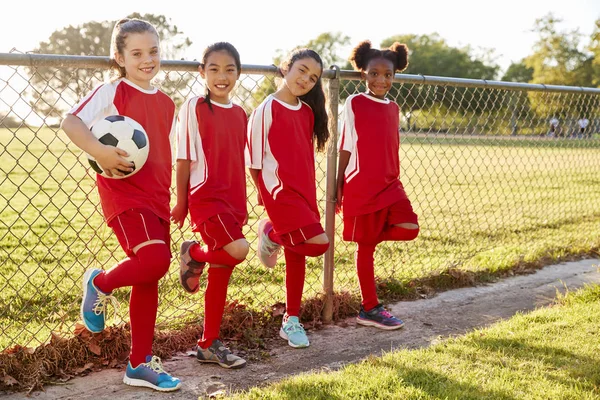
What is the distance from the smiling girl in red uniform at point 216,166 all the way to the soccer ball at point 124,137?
401 millimetres

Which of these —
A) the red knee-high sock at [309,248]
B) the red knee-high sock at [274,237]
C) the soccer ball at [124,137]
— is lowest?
the red knee-high sock at [309,248]

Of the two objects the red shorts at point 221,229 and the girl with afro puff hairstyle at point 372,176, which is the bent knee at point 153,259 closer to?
the red shorts at point 221,229

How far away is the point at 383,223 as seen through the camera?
4.18m

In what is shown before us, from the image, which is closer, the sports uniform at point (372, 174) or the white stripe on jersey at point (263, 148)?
the white stripe on jersey at point (263, 148)

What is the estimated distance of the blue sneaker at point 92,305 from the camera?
3.09m

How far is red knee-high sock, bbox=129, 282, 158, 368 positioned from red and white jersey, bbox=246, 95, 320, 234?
89 centimetres

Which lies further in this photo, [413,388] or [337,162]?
[337,162]

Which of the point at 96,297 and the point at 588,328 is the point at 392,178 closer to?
the point at 588,328

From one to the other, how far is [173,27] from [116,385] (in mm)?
57860

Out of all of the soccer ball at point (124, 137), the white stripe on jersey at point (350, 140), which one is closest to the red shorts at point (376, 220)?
the white stripe on jersey at point (350, 140)

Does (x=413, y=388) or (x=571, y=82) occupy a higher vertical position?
(x=571, y=82)

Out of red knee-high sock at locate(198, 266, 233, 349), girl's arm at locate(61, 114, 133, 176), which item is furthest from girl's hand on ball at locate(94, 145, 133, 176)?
red knee-high sock at locate(198, 266, 233, 349)

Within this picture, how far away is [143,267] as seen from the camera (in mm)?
2969

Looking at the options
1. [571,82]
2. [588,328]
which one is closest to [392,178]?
[588,328]
